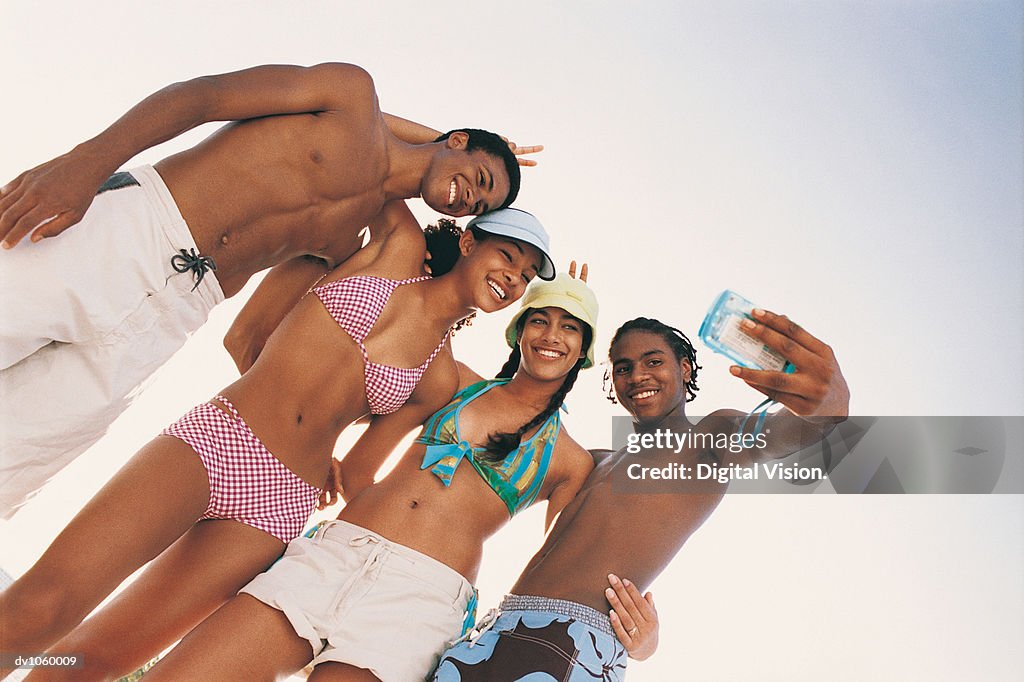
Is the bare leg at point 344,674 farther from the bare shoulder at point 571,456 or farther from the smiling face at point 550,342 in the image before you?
the smiling face at point 550,342

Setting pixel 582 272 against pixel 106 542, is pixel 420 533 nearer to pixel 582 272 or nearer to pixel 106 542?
pixel 106 542

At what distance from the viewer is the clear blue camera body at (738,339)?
5.89 feet

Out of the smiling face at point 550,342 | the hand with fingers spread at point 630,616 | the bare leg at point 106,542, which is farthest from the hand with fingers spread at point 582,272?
the bare leg at point 106,542

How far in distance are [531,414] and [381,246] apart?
57cm

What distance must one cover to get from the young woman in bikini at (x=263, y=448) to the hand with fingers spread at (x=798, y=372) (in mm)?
589

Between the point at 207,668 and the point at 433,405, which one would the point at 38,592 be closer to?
the point at 207,668

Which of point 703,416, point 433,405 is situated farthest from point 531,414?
point 703,416

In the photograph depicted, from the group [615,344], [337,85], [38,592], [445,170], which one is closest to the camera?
[38,592]

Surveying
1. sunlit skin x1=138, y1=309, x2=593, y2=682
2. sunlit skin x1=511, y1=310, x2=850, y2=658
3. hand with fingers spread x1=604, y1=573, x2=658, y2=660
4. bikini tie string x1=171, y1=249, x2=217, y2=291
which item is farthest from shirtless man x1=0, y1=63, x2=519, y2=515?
hand with fingers spread x1=604, y1=573, x2=658, y2=660

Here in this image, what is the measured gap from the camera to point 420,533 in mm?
1873

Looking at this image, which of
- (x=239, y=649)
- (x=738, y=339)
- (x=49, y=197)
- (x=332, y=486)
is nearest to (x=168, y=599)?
(x=239, y=649)

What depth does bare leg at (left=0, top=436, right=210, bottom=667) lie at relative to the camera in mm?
1533

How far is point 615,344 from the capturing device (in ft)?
7.27

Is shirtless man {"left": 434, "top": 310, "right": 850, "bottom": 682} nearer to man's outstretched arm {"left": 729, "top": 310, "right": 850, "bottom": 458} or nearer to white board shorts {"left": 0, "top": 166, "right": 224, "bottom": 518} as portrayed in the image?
man's outstretched arm {"left": 729, "top": 310, "right": 850, "bottom": 458}
